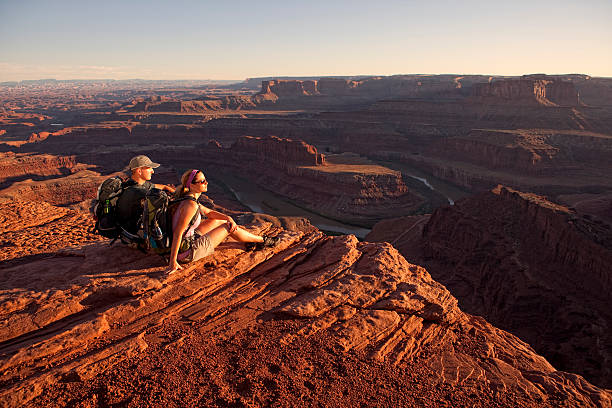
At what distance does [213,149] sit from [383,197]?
121 feet

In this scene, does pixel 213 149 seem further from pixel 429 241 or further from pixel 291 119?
pixel 429 241

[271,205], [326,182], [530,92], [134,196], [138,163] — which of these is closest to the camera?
[134,196]

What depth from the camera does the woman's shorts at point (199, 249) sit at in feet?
20.9

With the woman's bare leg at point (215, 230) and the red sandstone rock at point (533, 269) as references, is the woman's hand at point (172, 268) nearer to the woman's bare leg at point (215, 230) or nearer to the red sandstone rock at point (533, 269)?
the woman's bare leg at point (215, 230)

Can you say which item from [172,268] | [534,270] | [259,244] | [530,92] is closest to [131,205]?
[172,268]

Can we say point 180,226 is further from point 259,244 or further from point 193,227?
point 259,244

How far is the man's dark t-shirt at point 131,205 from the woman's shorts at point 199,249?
110cm

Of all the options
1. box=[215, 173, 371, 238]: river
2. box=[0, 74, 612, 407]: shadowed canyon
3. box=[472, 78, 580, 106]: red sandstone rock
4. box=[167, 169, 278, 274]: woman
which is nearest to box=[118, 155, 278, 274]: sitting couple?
box=[167, 169, 278, 274]: woman

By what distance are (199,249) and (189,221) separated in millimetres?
648

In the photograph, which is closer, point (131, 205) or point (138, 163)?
point (131, 205)

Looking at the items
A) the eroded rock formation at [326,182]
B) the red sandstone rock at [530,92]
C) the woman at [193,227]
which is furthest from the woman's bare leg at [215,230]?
the red sandstone rock at [530,92]

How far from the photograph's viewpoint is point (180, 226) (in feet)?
19.6

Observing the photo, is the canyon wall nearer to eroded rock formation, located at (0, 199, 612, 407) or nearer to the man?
eroded rock formation, located at (0, 199, 612, 407)

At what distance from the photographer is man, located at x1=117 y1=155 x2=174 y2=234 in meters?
6.33
